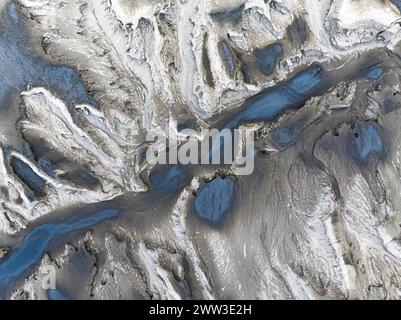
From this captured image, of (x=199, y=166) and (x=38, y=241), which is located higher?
(x=199, y=166)

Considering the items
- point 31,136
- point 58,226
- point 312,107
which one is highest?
point 312,107

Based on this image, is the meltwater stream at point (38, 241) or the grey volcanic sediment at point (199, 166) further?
the meltwater stream at point (38, 241)

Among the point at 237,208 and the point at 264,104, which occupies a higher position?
the point at 264,104

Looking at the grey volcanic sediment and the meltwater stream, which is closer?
the grey volcanic sediment

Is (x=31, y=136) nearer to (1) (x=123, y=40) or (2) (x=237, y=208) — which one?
(1) (x=123, y=40)

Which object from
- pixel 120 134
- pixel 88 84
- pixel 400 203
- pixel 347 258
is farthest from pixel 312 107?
pixel 88 84
